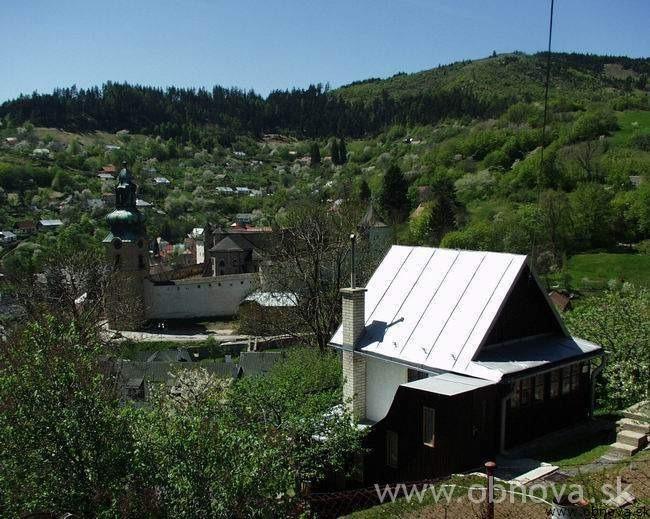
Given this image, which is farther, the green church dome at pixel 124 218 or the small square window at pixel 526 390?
the green church dome at pixel 124 218

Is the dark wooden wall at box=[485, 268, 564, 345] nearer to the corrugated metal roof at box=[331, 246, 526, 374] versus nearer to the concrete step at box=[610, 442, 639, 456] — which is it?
the corrugated metal roof at box=[331, 246, 526, 374]

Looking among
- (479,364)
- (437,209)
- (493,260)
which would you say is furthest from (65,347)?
(437,209)

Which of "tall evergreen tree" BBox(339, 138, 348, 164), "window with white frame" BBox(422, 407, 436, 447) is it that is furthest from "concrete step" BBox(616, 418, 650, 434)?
"tall evergreen tree" BBox(339, 138, 348, 164)

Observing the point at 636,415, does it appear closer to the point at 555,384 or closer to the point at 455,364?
the point at 555,384

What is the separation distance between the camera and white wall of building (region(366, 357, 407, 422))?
45.4 ft

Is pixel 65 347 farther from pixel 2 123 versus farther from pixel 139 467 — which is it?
pixel 2 123

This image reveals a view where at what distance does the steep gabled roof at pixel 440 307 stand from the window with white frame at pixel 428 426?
1040mm

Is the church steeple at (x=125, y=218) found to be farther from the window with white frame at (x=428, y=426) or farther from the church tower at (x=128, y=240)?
the window with white frame at (x=428, y=426)

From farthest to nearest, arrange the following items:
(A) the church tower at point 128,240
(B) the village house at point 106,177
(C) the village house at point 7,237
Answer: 1. (B) the village house at point 106,177
2. (C) the village house at point 7,237
3. (A) the church tower at point 128,240

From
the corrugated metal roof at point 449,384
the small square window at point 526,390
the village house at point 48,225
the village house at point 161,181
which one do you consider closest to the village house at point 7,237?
the village house at point 48,225

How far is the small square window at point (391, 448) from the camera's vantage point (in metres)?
13.0

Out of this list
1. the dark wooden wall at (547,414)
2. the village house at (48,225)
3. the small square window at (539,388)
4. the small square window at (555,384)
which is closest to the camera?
the dark wooden wall at (547,414)

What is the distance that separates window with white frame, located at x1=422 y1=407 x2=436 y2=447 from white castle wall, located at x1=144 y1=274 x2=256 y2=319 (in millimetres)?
39296

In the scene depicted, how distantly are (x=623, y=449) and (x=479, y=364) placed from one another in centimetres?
309
